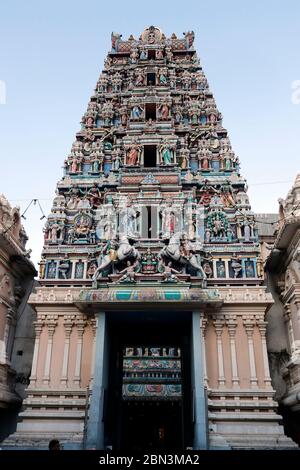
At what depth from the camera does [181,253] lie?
52.4 feet

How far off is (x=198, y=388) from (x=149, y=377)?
12782mm

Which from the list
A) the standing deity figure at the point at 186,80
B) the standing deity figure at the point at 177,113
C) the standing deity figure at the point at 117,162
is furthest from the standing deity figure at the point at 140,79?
the standing deity figure at the point at 117,162

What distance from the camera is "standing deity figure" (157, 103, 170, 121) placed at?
20.7 m

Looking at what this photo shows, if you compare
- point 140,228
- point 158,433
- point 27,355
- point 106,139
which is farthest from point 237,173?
point 158,433

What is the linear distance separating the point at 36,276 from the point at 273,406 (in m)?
11.1

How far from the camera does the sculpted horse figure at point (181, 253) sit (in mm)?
15695

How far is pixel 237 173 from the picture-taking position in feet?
61.8

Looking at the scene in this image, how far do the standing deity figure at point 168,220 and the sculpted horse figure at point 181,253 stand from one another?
502 mm

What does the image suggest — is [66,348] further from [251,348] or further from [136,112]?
[136,112]

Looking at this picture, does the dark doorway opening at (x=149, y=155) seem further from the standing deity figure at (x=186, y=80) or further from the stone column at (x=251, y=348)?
the stone column at (x=251, y=348)

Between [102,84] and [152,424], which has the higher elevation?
[102,84]

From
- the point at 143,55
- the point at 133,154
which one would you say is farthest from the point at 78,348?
the point at 143,55

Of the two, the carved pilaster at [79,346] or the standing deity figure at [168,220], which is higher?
the standing deity figure at [168,220]
